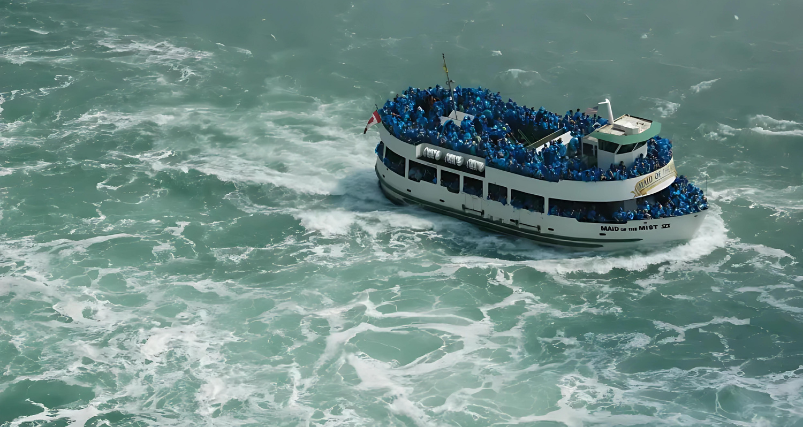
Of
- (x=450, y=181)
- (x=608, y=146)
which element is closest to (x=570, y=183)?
(x=608, y=146)

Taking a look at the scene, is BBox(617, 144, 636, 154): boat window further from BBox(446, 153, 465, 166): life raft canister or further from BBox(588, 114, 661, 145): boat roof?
BBox(446, 153, 465, 166): life raft canister

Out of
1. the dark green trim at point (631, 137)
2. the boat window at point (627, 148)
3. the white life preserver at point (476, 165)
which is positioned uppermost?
the dark green trim at point (631, 137)

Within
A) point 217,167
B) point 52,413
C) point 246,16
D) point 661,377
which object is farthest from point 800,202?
point 246,16

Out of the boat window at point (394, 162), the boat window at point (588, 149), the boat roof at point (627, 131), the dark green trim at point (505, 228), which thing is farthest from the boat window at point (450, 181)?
the boat roof at point (627, 131)

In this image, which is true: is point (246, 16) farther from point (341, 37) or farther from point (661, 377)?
point (661, 377)

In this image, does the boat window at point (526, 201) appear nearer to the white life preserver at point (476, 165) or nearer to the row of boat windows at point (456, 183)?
the row of boat windows at point (456, 183)

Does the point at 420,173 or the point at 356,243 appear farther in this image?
the point at 420,173

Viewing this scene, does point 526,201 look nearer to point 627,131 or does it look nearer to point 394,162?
point 627,131
